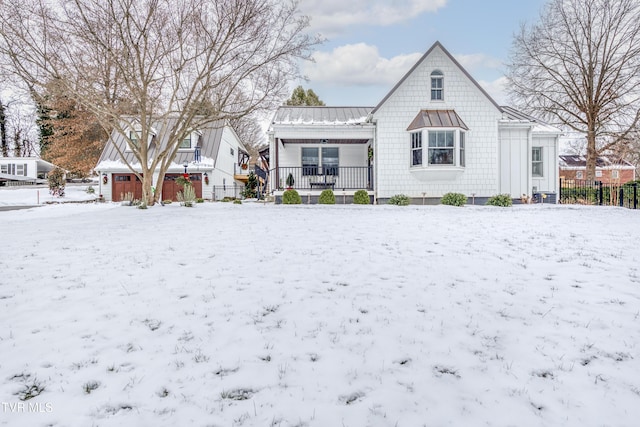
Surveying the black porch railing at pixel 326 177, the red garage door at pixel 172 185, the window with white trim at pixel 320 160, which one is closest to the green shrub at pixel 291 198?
the black porch railing at pixel 326 177

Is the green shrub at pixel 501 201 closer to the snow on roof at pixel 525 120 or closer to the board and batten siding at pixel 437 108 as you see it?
the board and batten siding at pixel 437 108

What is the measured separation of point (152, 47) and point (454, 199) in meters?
13.4

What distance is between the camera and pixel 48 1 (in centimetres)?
1288

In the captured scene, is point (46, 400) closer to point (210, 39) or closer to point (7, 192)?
point (210, 39)

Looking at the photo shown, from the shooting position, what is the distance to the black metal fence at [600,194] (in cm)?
1595

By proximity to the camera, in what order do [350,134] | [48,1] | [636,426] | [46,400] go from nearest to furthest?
[636,426] → [46,400] → [48,1] → [350,134]

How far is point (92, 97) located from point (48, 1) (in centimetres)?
338

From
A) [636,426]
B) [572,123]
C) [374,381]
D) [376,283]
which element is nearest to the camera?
[636,426]

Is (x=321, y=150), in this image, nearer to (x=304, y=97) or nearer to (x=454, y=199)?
(x=454, y=199)

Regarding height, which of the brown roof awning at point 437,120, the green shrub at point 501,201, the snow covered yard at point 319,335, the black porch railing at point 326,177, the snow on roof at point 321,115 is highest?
the snow on roof at point 321,115

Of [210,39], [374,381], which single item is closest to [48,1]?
[210,39]

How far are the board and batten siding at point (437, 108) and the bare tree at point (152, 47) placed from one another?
4415 millimetres

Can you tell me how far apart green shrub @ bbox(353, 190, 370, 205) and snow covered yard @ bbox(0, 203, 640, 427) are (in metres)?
8.37

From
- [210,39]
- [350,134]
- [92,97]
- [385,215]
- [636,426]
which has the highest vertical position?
[210,39]
